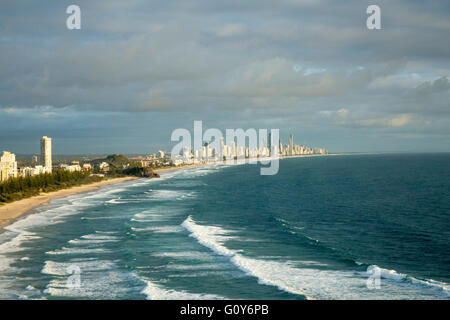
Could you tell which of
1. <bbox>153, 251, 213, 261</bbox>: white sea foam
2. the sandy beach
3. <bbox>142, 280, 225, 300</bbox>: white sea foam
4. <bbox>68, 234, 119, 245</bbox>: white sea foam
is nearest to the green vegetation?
the sandy beach

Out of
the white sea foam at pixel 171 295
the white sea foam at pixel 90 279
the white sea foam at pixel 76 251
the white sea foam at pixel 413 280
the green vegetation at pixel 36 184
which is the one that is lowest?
the white sea foam at pixel 413 280

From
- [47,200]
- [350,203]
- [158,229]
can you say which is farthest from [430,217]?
[47,200]

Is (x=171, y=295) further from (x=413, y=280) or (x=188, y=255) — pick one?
(x=413, y=280)

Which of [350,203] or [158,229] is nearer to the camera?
[158,229]

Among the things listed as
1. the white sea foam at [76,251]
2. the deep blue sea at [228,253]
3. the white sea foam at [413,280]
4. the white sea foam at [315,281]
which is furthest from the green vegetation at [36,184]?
the white sea foam at [413,280]

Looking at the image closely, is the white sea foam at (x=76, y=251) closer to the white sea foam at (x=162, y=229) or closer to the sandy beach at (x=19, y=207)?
the white sea foam at (x=162, y=229)
